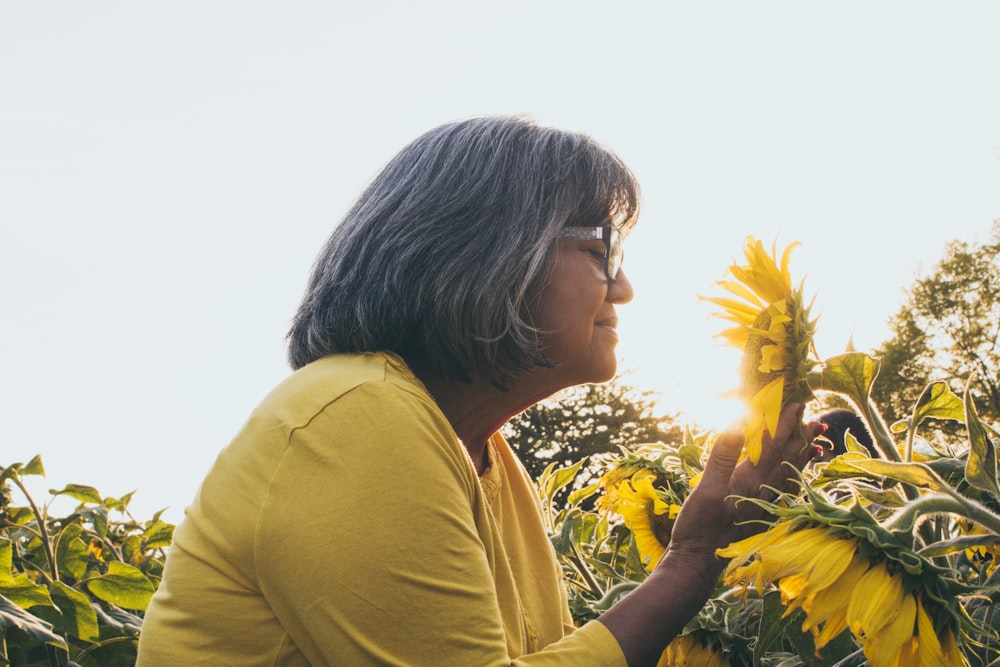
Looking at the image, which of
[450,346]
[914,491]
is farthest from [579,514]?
[914,491]

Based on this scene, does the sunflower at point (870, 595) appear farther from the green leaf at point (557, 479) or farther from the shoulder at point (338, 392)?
the green leaf at point (557, 479)

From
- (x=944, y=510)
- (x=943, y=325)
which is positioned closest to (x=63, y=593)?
(x=944, y=510)

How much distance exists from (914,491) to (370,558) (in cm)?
81

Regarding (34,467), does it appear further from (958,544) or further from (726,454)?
(958,544)

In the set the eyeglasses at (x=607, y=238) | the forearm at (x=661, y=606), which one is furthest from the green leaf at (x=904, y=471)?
the eyeglasses at (x=607, y=238)

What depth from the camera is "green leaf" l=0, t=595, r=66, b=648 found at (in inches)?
75.8

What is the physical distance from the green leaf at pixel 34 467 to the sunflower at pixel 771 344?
1.87 m

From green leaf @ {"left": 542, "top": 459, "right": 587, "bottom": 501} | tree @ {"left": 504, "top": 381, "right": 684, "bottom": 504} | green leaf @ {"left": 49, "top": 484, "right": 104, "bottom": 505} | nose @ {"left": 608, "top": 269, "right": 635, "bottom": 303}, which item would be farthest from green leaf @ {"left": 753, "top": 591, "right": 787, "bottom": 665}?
tree @ {"left": 504, "top": 381, "right": 684, "bottom": 504}

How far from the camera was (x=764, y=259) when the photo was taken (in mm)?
1576

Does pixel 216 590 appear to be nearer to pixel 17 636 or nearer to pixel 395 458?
pixel 395 458

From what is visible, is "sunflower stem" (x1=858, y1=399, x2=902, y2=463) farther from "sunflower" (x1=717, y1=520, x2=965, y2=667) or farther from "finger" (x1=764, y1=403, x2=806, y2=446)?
"sunflower" (x1=717, y1=520, x2=965, y2=667)

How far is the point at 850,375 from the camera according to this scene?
5.00 feet

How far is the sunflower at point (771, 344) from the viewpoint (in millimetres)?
1525

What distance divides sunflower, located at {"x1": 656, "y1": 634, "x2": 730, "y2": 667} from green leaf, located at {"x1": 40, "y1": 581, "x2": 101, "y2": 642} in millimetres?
1307
